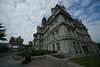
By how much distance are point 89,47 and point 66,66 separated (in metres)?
30.5

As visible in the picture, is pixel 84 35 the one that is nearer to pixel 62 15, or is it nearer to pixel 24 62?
pixel 62 15

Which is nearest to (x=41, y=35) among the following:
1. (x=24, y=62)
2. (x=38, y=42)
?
(x=38, y=42)

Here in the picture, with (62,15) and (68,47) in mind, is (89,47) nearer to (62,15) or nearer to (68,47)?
(68,47)

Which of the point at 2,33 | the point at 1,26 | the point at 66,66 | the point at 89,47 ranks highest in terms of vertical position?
the point at 1,26

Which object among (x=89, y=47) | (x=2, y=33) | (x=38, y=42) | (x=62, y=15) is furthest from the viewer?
(x=38, y=42)

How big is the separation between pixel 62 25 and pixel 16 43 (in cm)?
4295

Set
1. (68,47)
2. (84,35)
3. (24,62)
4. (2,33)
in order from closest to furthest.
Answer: (24,62) → (68,47) → (2,33) → (84,35)

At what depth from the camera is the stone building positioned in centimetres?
1128

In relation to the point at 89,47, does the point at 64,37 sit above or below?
above

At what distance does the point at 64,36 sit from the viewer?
37.0ft

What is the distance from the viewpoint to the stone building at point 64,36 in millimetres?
11283

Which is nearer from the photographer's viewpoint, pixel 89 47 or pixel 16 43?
pixel 89 47

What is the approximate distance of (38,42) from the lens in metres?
29.1

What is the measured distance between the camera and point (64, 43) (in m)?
11.0
